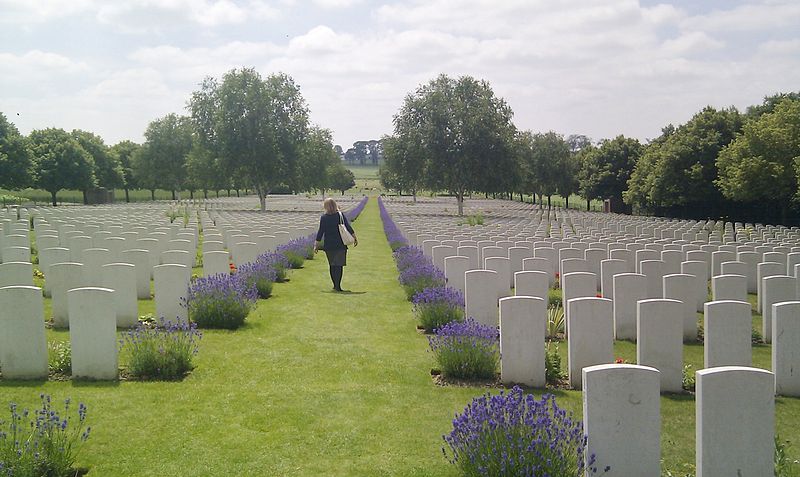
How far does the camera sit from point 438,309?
428 inches

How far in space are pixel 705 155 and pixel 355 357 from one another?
1510 inches

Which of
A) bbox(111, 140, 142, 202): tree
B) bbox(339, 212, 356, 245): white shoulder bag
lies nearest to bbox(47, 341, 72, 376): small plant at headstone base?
bbox(339, 212, 356, 245): white shoulder bag

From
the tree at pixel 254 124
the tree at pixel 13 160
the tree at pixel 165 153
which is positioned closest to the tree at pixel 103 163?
the tree at pixel 165 153

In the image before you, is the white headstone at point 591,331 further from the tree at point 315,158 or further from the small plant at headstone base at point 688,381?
the tree at point 315,158

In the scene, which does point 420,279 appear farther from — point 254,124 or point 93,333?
point 254,124

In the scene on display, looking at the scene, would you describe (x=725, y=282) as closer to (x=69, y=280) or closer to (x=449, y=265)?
(x=449, y=265)

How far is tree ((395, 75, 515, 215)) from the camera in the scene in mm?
50812

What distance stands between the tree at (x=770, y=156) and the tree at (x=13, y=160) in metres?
52.2

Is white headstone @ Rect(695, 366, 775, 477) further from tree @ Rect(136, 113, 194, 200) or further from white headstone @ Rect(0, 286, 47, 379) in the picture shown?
tree @ Rect(136, 113, 194, 200)

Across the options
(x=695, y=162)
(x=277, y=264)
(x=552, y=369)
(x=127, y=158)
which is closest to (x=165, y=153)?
(x=127, y=158)

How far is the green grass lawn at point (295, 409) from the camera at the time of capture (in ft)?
18.6

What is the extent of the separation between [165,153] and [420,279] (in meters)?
79.1

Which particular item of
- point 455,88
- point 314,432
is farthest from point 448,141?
point 314,432

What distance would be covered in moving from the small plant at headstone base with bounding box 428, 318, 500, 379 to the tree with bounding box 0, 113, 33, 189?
55.0 metres
